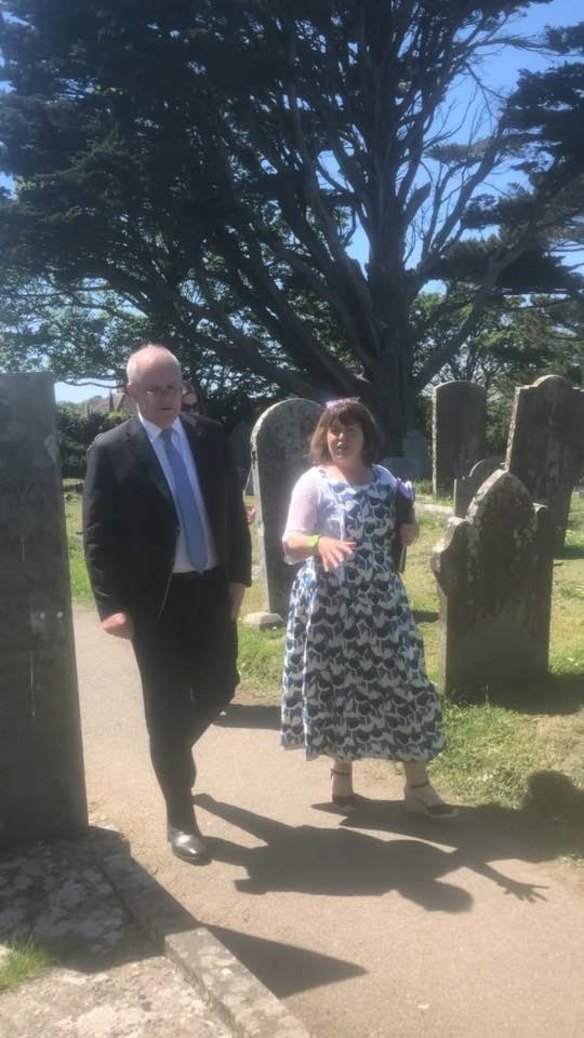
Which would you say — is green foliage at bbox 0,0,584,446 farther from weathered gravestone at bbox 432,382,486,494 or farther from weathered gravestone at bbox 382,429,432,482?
weathered gravestone at bbox 432,382,486,494

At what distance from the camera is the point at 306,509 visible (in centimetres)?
394

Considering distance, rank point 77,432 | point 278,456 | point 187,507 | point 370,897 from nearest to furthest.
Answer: point 370,897
point 187,507
point 278,456
point 77,432

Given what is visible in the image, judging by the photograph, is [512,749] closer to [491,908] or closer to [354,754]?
[354,754]

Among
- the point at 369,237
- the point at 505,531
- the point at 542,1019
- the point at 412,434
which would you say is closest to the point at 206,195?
the point at 369,237

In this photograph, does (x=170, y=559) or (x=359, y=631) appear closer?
(x=170, y=559)

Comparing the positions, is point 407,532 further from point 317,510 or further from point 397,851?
point 397,851

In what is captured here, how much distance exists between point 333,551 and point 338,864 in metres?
1.27

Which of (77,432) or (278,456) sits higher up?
(77,432)

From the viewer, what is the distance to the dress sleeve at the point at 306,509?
3920 millimetres

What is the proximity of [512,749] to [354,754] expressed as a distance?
42.8 inches

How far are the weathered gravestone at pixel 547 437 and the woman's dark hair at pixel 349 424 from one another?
22.5ft

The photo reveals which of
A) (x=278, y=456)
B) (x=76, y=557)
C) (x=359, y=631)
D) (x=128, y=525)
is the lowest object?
(x=76, y=557)

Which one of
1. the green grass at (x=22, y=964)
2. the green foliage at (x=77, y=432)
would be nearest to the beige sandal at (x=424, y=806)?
the green grass at (x=22, y=964)

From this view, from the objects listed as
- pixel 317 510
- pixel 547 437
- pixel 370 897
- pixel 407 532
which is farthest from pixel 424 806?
pixel 547 437
